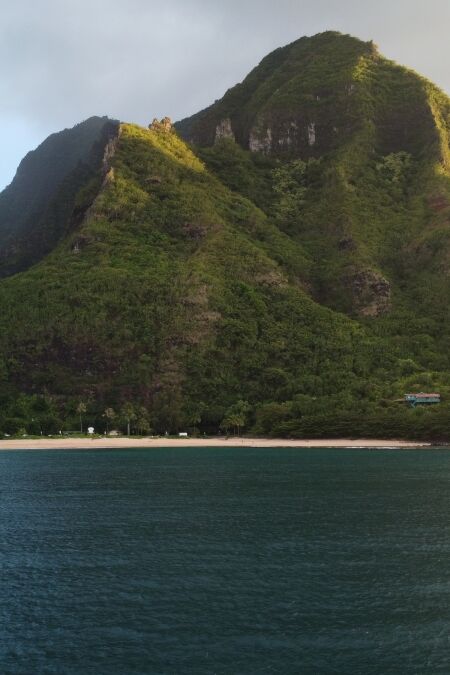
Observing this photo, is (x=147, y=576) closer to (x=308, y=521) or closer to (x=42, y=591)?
(x=42, y=591)

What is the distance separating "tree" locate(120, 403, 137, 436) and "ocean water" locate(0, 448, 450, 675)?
102 metres

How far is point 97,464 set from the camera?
106438mm

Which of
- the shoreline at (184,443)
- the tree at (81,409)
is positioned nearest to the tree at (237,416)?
the shoreline at (184,443)

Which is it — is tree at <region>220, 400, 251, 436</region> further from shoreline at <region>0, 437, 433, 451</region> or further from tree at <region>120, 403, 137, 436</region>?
tree at <region>120, 403, 137, 436</region>

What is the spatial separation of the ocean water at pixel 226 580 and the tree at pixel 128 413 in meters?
102

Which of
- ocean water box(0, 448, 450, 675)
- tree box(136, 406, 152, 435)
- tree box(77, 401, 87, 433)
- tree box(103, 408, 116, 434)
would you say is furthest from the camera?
tree box(103, 408, 116, 434)

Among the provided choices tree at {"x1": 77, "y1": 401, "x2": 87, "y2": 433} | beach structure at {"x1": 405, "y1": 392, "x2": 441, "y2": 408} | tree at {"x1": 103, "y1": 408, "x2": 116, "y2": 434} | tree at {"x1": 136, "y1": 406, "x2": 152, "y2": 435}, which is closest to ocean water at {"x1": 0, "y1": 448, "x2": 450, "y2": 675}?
beach structure at {"x1": 405, "y1": 392, "x2": 441, "y2": 408}

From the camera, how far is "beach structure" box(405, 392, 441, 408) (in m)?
164

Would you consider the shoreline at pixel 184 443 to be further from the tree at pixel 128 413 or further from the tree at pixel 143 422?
the tree at pixel 143 422

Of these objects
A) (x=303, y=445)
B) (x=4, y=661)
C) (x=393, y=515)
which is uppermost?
(x=4, y=661)

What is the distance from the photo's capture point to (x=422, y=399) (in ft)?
537

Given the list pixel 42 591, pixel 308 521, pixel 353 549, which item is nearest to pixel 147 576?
pixel 42 591

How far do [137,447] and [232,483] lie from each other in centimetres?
7979

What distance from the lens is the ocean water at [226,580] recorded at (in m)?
23.8
